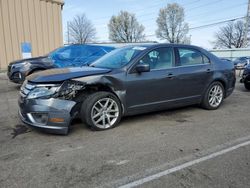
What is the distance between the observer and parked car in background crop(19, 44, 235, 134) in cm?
383

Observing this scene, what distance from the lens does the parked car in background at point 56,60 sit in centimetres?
859

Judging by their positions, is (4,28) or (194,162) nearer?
(194,162)

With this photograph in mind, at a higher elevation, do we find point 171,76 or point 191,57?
point 191,57

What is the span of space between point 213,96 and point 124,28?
5589cm

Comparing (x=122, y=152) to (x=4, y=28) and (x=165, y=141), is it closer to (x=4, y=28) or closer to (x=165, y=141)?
(x=165, y=141)

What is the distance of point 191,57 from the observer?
5.33 m

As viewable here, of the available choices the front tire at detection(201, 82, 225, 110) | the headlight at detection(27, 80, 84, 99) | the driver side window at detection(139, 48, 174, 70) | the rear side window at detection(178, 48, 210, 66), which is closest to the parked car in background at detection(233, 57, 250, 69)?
the front tire at detection(201, 82, 225, 110)

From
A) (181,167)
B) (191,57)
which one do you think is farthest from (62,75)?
(191,57)

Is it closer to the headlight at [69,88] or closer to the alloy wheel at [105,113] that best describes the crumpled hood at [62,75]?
the headlight at [69,88]

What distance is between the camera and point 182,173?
2791 millimetres

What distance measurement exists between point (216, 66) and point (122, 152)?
139 inches

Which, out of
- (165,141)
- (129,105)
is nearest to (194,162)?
(165,141)

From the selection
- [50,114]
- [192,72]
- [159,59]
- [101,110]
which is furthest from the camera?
[192,72]

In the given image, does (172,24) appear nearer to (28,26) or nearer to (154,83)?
(28,26)
